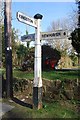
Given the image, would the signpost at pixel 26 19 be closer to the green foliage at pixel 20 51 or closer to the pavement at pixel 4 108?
the pavement at pixel 4 108

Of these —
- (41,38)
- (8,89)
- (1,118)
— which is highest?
(41,38)

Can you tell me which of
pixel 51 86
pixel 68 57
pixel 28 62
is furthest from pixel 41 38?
pixel 68 57

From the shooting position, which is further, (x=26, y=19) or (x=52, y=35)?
(x=52, y=35)

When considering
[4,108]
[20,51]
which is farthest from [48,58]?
[4,108]

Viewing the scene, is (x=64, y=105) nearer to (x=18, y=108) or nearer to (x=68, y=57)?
(x=18, y=108)

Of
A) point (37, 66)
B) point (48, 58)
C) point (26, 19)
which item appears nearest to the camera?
point (26, 19)

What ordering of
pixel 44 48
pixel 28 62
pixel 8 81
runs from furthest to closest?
pixel 44 48
pixel 28 62
pixel 8 81

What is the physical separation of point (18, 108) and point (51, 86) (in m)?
1.47

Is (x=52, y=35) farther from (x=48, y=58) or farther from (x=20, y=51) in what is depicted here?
(x=20, y=51)

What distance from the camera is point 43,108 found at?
25.7 ft

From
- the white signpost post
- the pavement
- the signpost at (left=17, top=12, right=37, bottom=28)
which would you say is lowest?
the pavement

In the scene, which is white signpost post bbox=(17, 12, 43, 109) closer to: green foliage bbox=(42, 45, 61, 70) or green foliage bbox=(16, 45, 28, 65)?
green foliage bbox=(42, 45, 61, 70)

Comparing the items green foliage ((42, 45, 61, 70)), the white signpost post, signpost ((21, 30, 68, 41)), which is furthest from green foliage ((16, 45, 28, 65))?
the white signpost post

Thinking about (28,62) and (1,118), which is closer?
(1,118)
